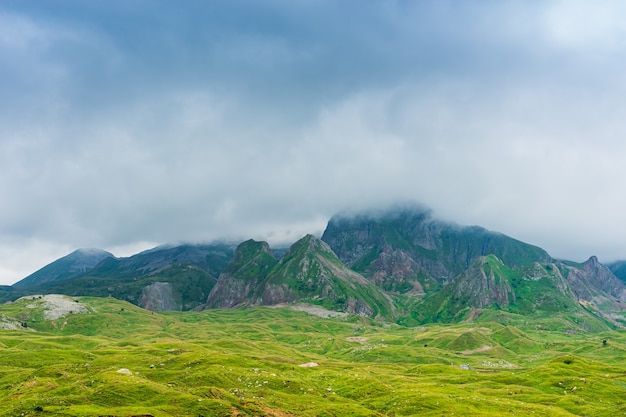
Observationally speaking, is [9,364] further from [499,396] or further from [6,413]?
[499,396]

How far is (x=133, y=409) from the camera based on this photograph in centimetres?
7638

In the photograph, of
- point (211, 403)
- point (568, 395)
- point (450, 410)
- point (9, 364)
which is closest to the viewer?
point (211, 403)

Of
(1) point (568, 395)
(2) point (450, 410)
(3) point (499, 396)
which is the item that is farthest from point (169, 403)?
(1) point (568, 395)

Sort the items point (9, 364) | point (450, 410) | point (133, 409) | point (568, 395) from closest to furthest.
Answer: point (133, 409) → point (450, 410) → point (568, 395) → point (9, 364)

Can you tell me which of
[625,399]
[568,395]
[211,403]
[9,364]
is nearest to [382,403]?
[211,403]

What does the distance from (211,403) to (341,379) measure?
55.9 metres

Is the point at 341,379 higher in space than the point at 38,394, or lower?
lower

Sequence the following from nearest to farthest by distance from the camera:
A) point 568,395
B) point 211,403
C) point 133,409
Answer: point 133,409
point 211,403
point 568,395

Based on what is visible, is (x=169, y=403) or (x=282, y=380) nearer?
(x=169, y=403)

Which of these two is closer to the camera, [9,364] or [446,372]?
[9,364]

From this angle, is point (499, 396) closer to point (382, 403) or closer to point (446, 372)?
point (382, 403)

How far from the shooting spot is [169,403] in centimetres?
8388

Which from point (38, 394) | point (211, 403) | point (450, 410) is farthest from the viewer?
point (450, 410)

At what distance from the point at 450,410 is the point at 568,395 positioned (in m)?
46.0
